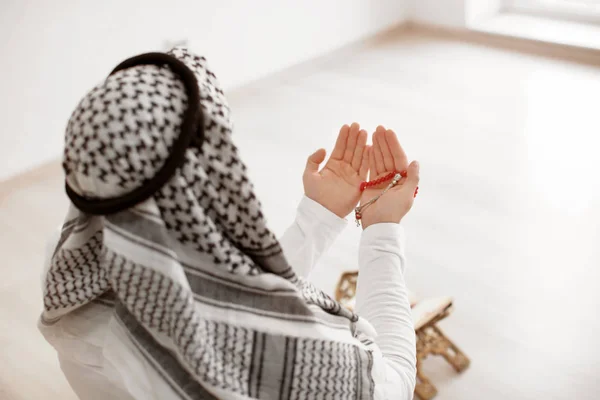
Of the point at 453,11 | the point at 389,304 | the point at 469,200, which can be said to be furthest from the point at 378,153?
the point at 453,11

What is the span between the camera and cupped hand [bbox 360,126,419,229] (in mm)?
1043

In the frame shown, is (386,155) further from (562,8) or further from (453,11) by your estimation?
(562,8)

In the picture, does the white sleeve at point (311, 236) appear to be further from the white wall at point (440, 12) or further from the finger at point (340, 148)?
the white wall at point (440, 12)

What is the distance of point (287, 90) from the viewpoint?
3219 millimetres

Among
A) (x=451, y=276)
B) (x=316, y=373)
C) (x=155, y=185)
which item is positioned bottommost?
(x=451, y=276)

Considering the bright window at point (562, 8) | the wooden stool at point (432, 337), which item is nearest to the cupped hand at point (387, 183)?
the wooden stool at point (432, 337)

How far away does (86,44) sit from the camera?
2.44 metres

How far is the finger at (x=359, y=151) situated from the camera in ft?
3.87

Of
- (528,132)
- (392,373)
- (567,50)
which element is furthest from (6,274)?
(567,50)

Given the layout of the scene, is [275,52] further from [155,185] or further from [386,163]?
[155,185]

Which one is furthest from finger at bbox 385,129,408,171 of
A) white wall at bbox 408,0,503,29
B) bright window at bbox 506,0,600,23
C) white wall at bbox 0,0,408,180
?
bright window at bbox 506,0,600,23

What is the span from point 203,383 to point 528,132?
234 centimetres

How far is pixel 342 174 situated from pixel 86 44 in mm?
1632

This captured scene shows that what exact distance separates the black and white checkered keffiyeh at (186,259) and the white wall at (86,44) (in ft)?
5.74
